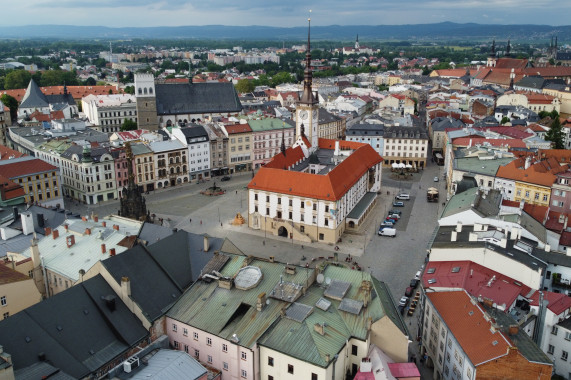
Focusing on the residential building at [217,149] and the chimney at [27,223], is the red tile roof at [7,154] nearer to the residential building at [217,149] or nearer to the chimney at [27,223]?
the chimney at [27,223]

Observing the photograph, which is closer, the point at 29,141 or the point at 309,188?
the point at 309,188

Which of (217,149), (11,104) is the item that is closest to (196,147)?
(217,149)

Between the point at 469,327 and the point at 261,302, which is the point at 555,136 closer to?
the point at 469,327

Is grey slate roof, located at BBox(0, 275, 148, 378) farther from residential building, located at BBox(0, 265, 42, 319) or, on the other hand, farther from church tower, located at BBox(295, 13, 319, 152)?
church tower, located at BBox(295, 13, 319, 152)

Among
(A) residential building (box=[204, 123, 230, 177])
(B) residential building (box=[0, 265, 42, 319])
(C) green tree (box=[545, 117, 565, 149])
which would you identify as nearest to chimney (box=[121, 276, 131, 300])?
(B) residential building (box=[0, 265, 42, 319])

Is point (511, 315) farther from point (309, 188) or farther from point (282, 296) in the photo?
point (309, 188)

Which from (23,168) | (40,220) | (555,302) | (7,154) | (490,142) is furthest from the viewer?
(490,142)

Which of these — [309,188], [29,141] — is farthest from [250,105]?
[309,188]

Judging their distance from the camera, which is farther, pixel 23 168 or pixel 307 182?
pixel 23 168
